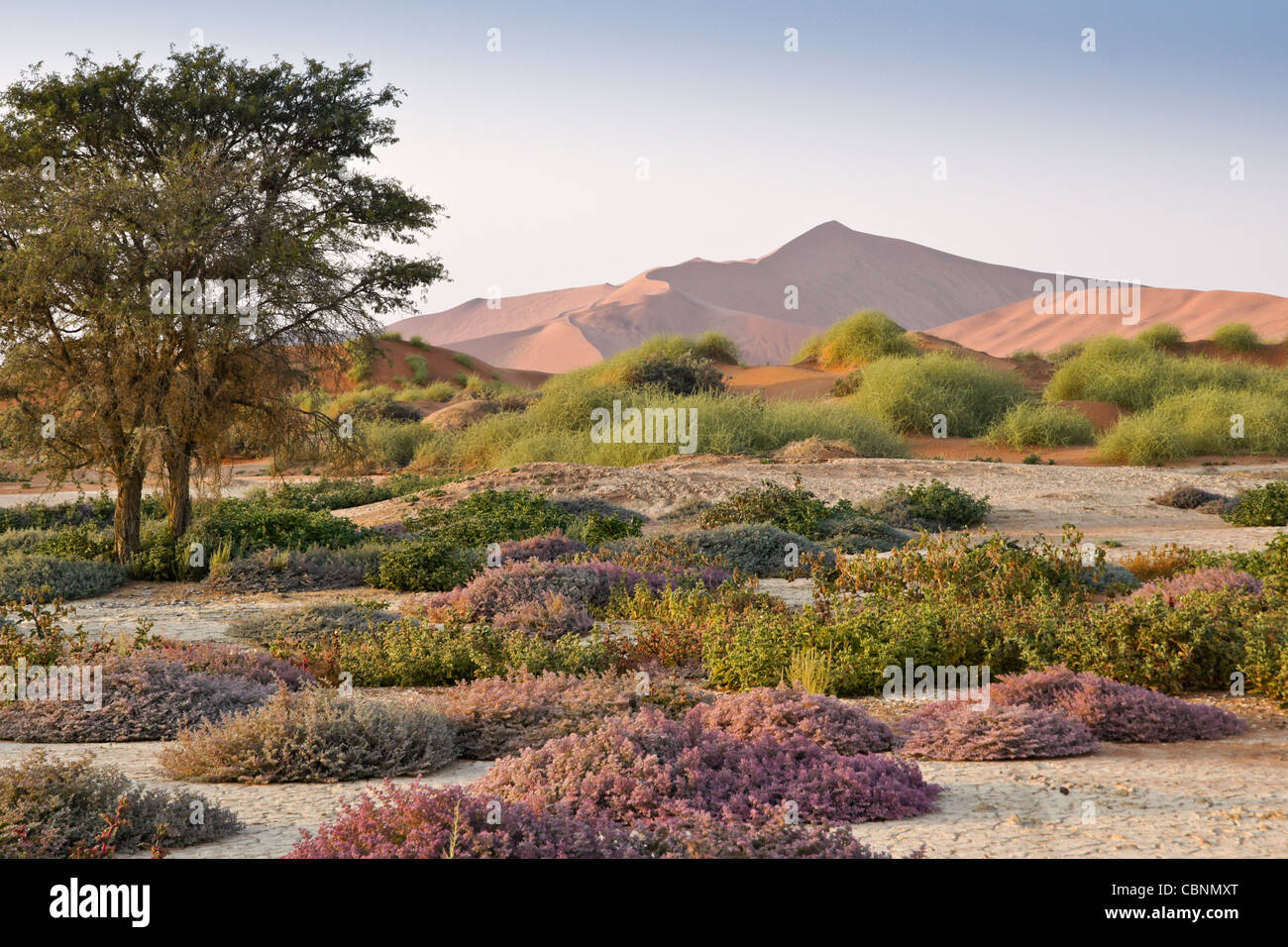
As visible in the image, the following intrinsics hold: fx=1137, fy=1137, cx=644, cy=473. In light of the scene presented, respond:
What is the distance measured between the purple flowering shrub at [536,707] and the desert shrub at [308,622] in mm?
2799

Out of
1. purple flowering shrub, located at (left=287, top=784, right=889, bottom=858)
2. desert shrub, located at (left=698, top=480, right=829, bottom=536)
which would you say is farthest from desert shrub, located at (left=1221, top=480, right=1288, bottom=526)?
purple flowering shrub, located at (left=287, top=784, right=889, bottom=858)

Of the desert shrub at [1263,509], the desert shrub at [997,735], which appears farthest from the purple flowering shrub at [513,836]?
the desert shrub at [1263,509]

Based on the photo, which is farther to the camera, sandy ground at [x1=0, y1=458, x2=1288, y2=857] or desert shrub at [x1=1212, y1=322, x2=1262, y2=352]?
desert shrub at [x1=1212, y1=322, x2=1262, y2=352]

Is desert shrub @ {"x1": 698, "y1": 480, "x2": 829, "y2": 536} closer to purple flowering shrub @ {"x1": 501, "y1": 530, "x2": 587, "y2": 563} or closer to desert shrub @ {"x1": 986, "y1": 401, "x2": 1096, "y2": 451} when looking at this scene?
purple flowering shrub @ {"x1": 501, "y1": 530, "x2": 587, "y2": 563}

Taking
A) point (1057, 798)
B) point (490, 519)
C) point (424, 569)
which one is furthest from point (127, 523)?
point (1057, 798)

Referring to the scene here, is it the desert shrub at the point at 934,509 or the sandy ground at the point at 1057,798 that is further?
the desert shrub at the point at 934,509

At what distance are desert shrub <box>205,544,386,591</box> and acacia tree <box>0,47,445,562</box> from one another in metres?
1.32

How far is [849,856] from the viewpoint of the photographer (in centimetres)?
356

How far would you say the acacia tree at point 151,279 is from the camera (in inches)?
439

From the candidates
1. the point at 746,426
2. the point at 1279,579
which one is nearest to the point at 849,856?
the point at 1279,579

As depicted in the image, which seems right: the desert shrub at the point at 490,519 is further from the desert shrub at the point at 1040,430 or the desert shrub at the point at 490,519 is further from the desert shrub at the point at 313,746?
the desert shrub at the point at 1040,430

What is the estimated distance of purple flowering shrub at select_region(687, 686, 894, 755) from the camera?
17.1 ft
